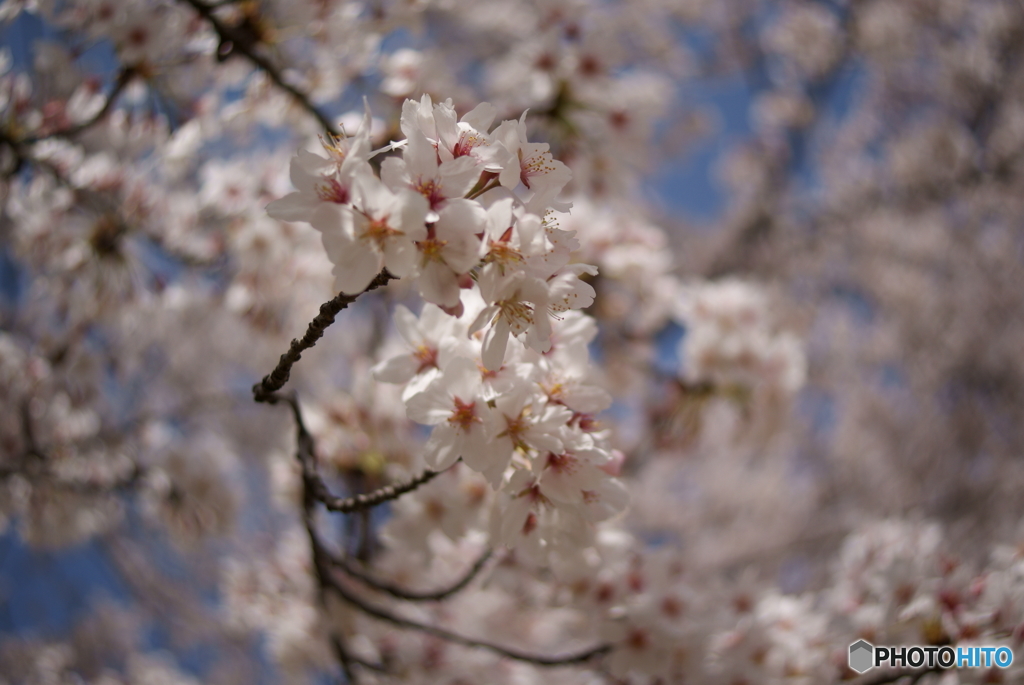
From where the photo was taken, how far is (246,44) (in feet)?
5.22

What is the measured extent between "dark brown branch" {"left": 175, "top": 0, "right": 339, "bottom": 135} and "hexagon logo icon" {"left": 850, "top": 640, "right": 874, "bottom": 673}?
1.91 m

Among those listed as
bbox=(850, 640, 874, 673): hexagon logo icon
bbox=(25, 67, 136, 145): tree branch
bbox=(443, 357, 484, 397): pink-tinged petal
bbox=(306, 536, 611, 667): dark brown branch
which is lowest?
bbox=(306, 536, 611, 667): dark brown branch

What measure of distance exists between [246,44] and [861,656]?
7.59ft

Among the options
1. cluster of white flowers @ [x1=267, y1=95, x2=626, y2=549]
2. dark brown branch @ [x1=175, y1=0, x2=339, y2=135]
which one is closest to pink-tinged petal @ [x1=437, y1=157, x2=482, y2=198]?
cluster of white flowers @ [x1=267, y1=95, x2=626, y2=549]

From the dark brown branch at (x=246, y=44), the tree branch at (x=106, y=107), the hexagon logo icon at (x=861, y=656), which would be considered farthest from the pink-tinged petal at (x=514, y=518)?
the tree branch at (x=106, y=107)

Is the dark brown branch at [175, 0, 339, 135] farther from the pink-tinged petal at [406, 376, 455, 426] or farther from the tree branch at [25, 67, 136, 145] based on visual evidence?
the pink-tinged petal at [406, 376, 455, 426]

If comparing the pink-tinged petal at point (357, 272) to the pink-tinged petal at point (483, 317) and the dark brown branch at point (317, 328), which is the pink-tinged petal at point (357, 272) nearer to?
the dark brown branch at point (317, 328)

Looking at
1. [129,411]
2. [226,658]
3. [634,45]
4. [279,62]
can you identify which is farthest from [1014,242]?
[226,658]

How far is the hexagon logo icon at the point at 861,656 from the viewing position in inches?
61.6

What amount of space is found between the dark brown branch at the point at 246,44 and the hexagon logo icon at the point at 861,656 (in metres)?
1.91

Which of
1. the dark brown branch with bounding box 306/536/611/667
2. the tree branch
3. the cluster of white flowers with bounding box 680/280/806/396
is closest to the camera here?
the dark brown branch with bounding box 306/536/611/667

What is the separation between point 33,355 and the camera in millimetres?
2369

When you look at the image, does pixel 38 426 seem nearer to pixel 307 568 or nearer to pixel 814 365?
pixel 307 568

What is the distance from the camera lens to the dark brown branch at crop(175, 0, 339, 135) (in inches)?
58.4
